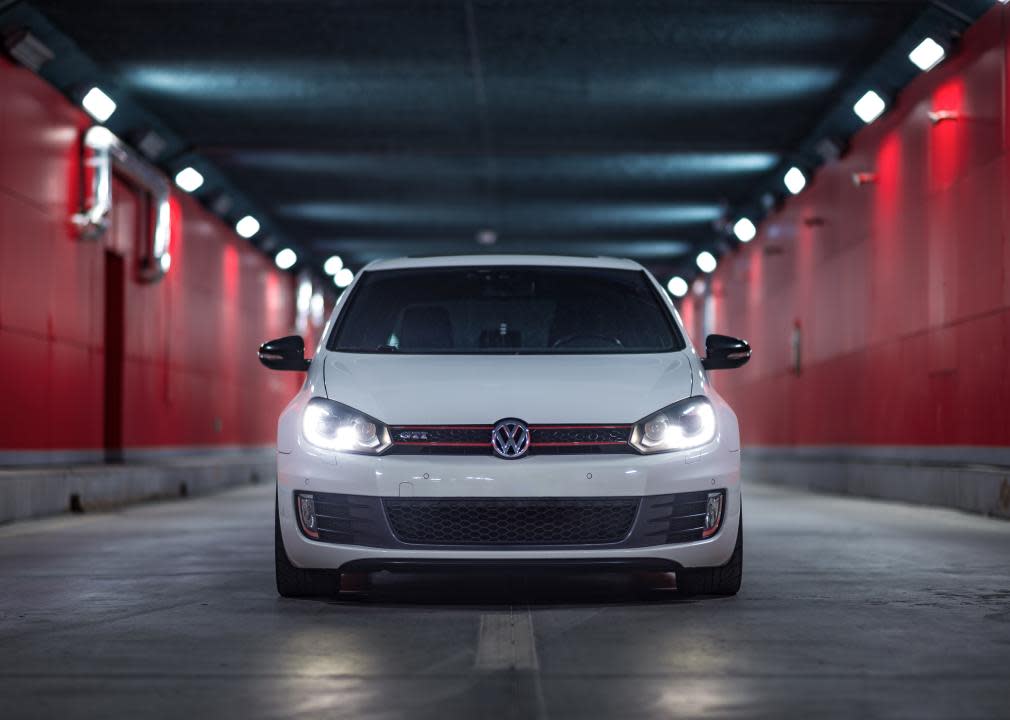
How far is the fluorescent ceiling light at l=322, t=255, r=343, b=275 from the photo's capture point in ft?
118

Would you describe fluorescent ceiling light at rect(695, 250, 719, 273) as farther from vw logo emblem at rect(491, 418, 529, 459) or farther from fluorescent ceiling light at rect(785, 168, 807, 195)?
Answer: vw logo emblem at rect(491, 418, 529, 459)

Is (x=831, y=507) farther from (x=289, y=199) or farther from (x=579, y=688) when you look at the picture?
(x=289, y=199)

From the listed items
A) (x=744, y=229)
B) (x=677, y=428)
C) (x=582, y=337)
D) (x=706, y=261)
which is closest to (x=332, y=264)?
(x=706, y=261)

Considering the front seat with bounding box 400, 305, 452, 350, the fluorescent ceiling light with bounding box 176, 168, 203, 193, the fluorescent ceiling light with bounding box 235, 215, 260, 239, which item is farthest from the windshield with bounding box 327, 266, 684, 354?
the fluorescent ceiling light with bounding box 235, 215, 260, 239

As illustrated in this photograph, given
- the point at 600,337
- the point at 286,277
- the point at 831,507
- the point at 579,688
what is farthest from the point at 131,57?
the point at 286,277

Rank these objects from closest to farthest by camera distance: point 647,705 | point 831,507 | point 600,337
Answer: point 647,705
point 600,337
point 831,507

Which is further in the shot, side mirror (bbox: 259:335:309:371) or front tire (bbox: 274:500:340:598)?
side mirror (bbox: 259:335:309:371)

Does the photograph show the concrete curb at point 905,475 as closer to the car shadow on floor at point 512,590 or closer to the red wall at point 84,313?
the car shadow on floor at point 512,590

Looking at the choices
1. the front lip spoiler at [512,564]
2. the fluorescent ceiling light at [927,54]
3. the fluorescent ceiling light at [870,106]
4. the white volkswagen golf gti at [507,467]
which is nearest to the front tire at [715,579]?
the white volkswagen golf gti at [507,467]

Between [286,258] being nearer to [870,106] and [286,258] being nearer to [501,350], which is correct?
[870,106]

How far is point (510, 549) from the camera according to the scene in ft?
21.2

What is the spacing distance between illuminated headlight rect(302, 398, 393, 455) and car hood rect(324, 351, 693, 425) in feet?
0.14

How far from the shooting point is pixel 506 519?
6.47 meters

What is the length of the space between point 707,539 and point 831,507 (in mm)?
10273
